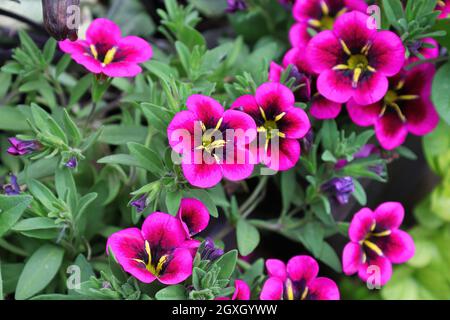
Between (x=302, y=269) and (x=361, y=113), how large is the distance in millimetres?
219

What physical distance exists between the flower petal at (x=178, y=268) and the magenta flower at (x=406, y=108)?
320 mm

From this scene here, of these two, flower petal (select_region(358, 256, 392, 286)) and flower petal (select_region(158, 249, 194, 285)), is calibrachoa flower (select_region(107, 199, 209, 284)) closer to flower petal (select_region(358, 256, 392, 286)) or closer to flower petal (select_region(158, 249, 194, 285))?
flower petal (select_region(158, 249, 194, 285))

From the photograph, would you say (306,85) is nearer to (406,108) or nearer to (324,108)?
(324,108)

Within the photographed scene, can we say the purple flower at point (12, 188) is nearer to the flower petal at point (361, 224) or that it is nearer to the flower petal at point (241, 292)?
the flower petal at point (241, 292)

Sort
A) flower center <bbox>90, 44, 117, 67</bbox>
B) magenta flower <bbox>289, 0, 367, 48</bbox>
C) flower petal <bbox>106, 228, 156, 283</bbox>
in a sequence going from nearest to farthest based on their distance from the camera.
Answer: flower petal <bbox>106, 228, 156, 283</bbox>
flower center <bbox>90, 44, 117, 67</bbox>
magenta flower <bbox>289, 0, 367, 48</bbox>

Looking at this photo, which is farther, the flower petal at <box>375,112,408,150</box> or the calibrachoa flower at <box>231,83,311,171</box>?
the flower petal at <box>375,112,408,150</box>

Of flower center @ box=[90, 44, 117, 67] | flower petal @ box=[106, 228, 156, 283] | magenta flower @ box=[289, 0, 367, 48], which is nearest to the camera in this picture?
flower petal @ box=[106, 228, 156, 283]

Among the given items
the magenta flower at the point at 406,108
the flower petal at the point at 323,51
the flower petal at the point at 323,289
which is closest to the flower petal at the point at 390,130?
the magenta flower at the point at 406,108

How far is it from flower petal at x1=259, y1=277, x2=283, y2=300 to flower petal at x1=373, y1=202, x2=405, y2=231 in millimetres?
152

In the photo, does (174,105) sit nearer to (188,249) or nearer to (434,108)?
(188,249)

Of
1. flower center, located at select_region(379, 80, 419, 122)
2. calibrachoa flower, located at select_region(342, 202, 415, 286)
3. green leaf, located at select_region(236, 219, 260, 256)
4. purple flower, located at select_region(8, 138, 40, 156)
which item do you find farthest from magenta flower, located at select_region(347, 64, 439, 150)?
purple flower, located at select_region(8, 138, 40, 156)

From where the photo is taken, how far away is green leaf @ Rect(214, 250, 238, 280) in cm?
63
